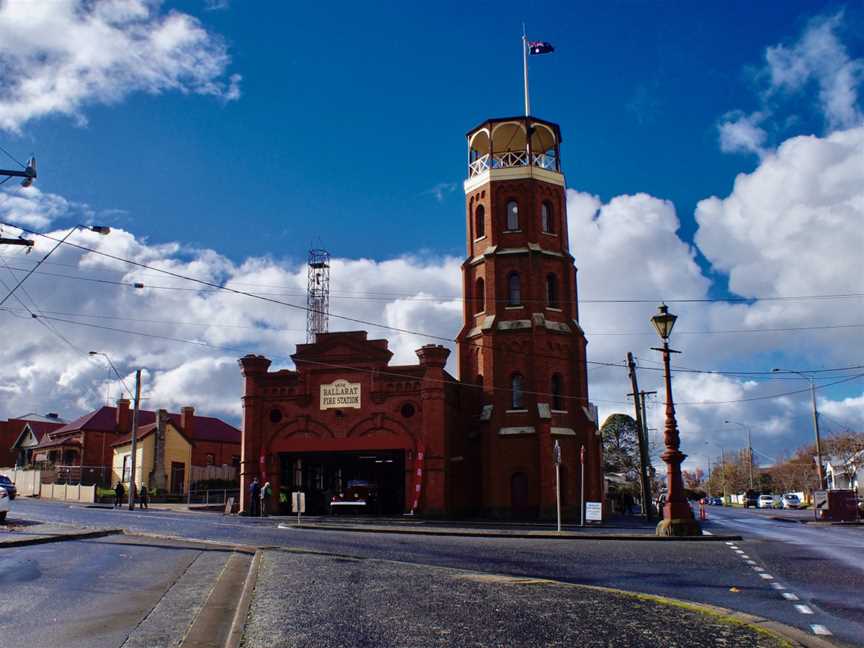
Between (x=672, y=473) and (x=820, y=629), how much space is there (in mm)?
16195

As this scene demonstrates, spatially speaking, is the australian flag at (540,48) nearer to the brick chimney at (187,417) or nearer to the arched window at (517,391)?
the arched window at (517,391)

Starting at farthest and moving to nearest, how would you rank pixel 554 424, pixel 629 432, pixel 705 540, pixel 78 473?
pixel 629 432
pixel 78 473
pixel 554 424
pixel 705 540

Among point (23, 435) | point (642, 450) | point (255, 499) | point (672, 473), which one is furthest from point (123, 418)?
point (672, 473)

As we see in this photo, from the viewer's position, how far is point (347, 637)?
25.1 ft

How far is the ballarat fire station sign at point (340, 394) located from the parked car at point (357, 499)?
409 cm

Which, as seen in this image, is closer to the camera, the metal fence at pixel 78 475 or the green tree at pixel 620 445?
the metal fence at pixel 78 475

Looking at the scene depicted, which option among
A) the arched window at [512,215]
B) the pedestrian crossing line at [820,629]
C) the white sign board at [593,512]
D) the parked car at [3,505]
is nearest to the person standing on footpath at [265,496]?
the parked car at [3,505]

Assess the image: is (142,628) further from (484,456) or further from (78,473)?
(78,473)

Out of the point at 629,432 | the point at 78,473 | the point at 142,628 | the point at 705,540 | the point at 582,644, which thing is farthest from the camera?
the point at 629,432

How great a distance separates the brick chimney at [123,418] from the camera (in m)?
71.4

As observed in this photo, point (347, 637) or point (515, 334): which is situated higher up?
point (515, 334)

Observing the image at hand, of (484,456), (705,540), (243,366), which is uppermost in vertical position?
(243,366)

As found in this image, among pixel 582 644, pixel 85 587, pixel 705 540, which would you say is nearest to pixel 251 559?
pixel 85 587

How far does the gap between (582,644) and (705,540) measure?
17.6 metres
